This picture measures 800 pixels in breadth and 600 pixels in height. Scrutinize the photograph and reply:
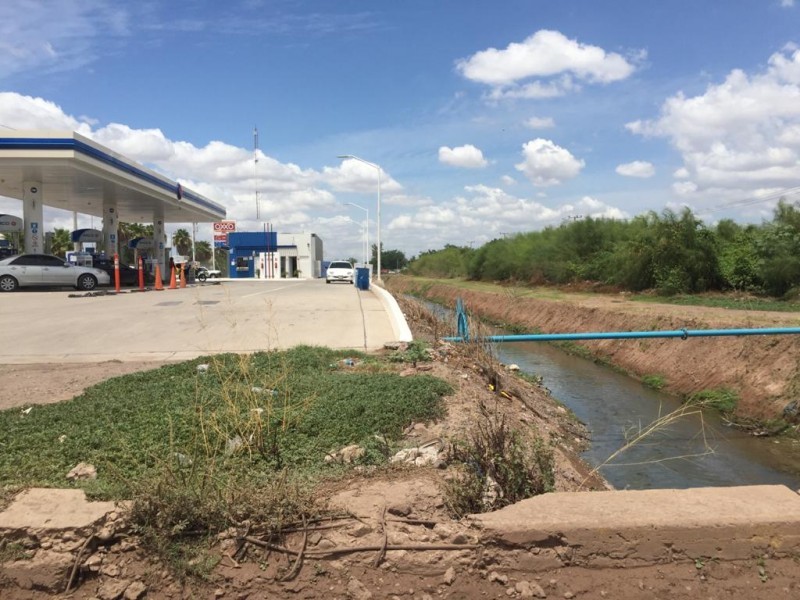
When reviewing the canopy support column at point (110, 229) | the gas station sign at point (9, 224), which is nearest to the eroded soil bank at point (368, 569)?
the gas station sign at point (9, 224)

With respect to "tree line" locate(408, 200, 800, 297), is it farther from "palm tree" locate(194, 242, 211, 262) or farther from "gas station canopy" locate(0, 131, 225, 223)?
"palm tree" locate(194, 242, 211, 262)

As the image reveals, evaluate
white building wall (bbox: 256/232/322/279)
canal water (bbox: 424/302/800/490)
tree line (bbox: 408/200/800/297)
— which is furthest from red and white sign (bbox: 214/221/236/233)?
canal water (bbox: 424/302/800/490)

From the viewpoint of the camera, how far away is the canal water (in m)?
7.98

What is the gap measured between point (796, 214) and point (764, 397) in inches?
633

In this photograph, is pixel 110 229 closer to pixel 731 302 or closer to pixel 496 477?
pixel 731 302

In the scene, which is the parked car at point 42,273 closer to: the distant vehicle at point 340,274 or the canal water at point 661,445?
the canal water at point 661,445

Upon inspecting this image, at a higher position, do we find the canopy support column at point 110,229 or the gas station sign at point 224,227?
the gas station sign at point 224,227

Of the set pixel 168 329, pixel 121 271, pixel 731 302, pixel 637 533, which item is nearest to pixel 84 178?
pixel 121 271

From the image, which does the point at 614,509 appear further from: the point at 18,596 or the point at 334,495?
the point at 18,596

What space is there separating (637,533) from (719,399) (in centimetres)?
1062

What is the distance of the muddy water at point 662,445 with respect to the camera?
8.00 metres

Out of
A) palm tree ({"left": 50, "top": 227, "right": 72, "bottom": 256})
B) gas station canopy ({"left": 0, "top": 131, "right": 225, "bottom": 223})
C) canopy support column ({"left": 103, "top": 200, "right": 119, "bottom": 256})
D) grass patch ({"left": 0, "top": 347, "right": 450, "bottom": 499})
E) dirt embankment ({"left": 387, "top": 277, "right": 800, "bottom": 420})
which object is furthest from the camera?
palm tree ({"left": 50, "top": 227, "right": 72, "bottom": 256})

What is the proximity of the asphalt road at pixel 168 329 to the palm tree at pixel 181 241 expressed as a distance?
77.3 m

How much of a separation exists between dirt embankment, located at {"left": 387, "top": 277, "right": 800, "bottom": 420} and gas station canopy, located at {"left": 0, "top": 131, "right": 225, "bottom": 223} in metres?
17.8
